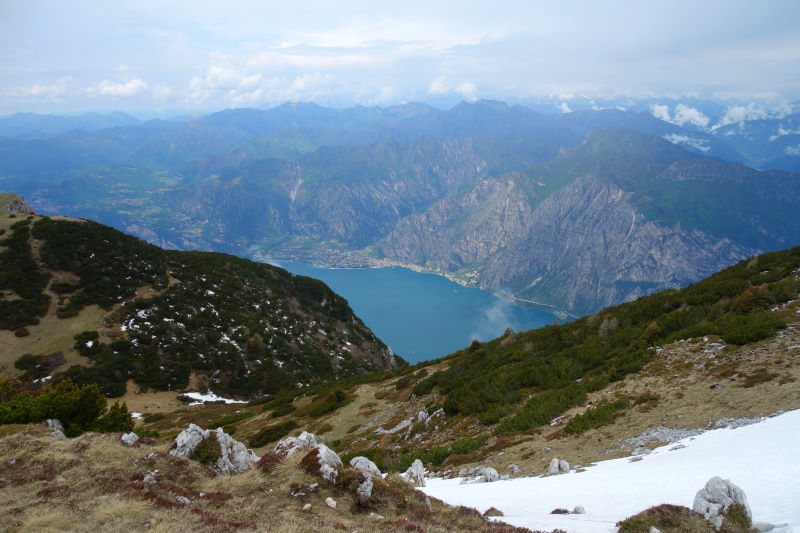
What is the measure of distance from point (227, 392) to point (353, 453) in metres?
38.4

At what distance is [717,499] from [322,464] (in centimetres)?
985

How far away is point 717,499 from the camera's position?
780cm

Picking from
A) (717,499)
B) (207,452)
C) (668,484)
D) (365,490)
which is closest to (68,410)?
(207,452)

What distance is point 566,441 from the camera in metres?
14.9

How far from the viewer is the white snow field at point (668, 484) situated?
8438mm

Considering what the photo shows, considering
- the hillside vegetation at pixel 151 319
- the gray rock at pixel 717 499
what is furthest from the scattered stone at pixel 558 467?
the hillside vegetation at pixel 151 319

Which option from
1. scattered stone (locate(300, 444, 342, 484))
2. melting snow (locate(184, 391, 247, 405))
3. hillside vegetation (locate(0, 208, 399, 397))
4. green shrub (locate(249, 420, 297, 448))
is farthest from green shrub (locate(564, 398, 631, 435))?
melting snow (locate(184, 391, 247, 405))

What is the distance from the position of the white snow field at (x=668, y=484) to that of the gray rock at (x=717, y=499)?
0.41 metres

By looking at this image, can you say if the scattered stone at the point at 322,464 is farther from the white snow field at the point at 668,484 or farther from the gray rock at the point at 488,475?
the gray rock at the point at 488,475

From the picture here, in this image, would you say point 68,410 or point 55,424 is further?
point 68,410

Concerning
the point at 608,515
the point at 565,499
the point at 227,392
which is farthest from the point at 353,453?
the point at 227,392

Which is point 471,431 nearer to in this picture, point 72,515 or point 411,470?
point 411,470

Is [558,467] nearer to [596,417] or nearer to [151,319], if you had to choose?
[596,417]

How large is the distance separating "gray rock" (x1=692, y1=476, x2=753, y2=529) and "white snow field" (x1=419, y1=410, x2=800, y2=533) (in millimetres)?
411
